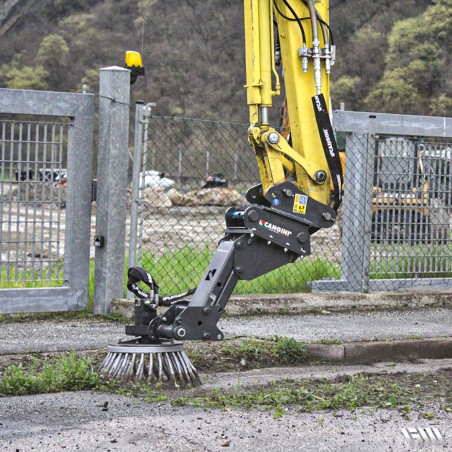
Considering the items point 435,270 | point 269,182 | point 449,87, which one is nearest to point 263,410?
point 269,182

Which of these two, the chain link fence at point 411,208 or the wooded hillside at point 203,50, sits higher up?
the wooded hillside at point 203,50

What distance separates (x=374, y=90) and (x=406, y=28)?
7.09 m

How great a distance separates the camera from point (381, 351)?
8.82 m

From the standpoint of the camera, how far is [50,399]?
6.63 meters

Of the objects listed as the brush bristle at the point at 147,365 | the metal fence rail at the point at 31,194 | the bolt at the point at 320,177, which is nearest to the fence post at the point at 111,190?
the metal fence rail at the point at 31,194

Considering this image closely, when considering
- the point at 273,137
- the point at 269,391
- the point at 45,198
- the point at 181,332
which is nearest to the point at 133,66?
the point at 45,198

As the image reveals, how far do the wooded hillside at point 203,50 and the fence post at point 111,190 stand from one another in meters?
58.6

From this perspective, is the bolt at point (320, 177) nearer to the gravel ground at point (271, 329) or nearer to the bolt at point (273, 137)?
the bolt at point (273, 137)

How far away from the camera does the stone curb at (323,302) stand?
1026 cm

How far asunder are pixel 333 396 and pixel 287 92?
9.10ft

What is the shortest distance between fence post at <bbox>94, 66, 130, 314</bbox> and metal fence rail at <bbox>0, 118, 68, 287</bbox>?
0.37 metres

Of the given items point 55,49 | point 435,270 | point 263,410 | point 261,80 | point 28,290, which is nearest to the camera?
point 263,410

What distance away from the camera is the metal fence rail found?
31.7 ft

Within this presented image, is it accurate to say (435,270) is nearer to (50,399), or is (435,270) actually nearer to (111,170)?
(111,170)
